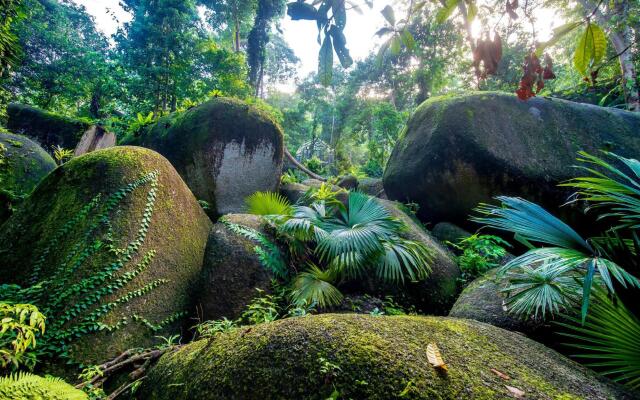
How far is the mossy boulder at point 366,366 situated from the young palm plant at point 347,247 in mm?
1998

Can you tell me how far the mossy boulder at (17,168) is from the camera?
5312mm

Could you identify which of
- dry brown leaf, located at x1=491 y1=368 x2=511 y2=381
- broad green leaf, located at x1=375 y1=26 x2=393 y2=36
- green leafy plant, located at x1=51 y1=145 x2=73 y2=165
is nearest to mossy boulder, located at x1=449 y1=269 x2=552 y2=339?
dry brown leaf, located at x1=491 y1=368 x2=511 y2=381

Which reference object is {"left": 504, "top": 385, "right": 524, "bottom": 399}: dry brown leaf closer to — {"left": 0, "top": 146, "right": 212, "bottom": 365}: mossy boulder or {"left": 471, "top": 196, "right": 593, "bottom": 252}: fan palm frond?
{"left": 471, "top": 196, "right": 593, "bottom": 252}: fan palm frond

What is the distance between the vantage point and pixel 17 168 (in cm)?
605

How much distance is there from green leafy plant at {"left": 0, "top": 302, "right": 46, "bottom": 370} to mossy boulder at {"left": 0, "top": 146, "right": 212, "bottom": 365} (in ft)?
1.08

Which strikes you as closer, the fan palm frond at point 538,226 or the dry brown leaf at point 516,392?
the dry brown leaf at point 516,392

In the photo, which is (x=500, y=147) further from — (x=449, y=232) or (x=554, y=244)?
(x=554, y=244)

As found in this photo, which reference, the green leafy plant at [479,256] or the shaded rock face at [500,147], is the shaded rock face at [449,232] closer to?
the shaded rock face at [500,147]

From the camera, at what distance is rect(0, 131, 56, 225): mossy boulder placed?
5312 mm

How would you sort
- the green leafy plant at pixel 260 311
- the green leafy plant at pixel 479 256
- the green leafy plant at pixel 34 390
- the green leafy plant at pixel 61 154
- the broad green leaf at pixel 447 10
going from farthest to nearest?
1. the green leafy plant at pixel 61 154
2. the green leafy plant at pixel 479 256
3. the green leafy plant at pixel 260 311
4. the green leafy plant at pixel 34 390
5. the broad green leaf at pixel 447 10

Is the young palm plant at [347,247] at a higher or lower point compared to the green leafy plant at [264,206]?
lower

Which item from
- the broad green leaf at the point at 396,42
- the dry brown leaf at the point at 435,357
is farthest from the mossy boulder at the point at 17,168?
the dry brown leaf at the point at 435,357

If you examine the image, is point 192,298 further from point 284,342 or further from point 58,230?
point 284,342

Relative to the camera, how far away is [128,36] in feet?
48.2
